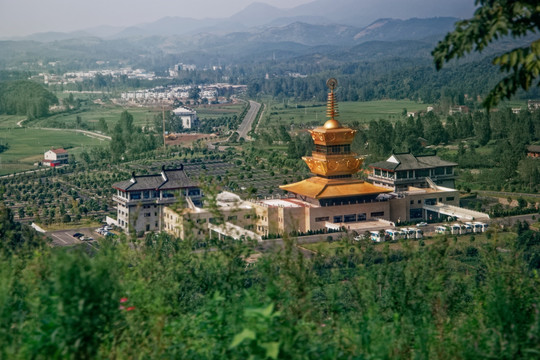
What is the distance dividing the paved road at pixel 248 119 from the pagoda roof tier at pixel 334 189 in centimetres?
2300

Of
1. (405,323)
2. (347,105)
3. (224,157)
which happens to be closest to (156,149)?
(224,157)

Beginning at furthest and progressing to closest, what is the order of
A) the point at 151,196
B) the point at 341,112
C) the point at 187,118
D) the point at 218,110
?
the point at 218,110
the point at 341,112
the point at 187,118
the point at 151,196

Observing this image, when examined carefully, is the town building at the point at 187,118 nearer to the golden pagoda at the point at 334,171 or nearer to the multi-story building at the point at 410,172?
the multi-story building at the point at 410,172

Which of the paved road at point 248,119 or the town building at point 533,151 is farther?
the paved road at point 248,119

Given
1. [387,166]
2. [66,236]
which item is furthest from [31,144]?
[387,166]

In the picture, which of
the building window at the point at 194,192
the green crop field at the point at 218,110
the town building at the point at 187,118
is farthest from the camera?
the green crop field at the point at 218,110

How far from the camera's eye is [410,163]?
23609 millimetres

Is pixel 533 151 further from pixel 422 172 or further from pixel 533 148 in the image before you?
pixel 422 172

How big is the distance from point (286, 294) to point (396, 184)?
18167 mm

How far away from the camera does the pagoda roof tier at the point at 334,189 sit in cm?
2028

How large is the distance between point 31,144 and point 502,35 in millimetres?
40603

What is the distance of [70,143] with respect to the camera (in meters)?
43.9

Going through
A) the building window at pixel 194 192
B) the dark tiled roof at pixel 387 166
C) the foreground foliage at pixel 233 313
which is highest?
the foreground foliage at pixel 233 313

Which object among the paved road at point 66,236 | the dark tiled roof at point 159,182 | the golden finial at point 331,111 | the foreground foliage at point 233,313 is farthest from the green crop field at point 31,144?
the foreground foliage at point 233,313
